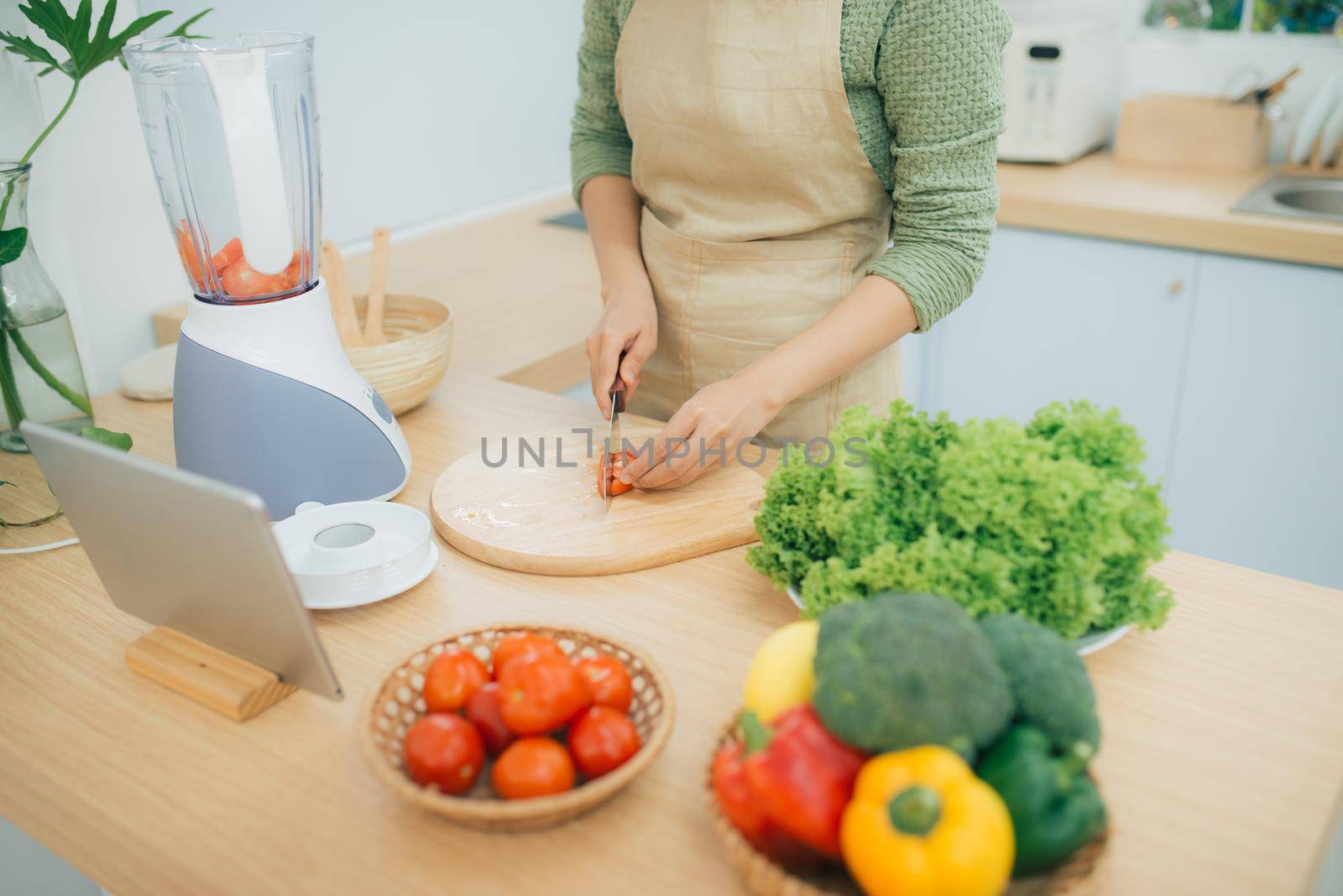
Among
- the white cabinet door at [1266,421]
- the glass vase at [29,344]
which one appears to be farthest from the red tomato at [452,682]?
the white cabinet door at [1266,421]

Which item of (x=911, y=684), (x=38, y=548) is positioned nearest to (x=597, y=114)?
(x=38, y=548)

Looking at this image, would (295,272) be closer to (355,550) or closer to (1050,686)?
(355,550)

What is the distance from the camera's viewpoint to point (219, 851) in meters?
0.68

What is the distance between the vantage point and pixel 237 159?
1.04 meters

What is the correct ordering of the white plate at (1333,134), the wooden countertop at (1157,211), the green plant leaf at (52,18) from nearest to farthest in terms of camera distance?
1. the green plant leaf at (52,18)
2. the wooden countertop at (1157,211)
3. the white plate at (1333,134)

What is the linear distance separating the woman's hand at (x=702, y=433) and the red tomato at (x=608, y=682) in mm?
345

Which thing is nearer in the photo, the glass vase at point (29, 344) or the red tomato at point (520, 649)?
the red tomato at point (520, 649)

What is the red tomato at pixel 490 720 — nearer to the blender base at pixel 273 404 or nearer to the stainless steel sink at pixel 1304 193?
the blender base at pixel 273 404

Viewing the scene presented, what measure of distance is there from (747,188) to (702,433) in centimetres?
36

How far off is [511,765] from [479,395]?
0.81 m

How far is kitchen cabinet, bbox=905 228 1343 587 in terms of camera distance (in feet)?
6.65

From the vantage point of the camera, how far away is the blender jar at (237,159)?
1.03 meters

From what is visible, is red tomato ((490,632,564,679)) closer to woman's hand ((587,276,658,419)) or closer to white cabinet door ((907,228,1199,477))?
woman's hand ((587,276,658,419))

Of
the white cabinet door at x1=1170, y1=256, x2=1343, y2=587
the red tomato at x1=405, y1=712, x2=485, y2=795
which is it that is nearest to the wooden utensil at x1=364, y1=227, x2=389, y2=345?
the red tomato at x1=405, y1=712, x2=485, y2=795
